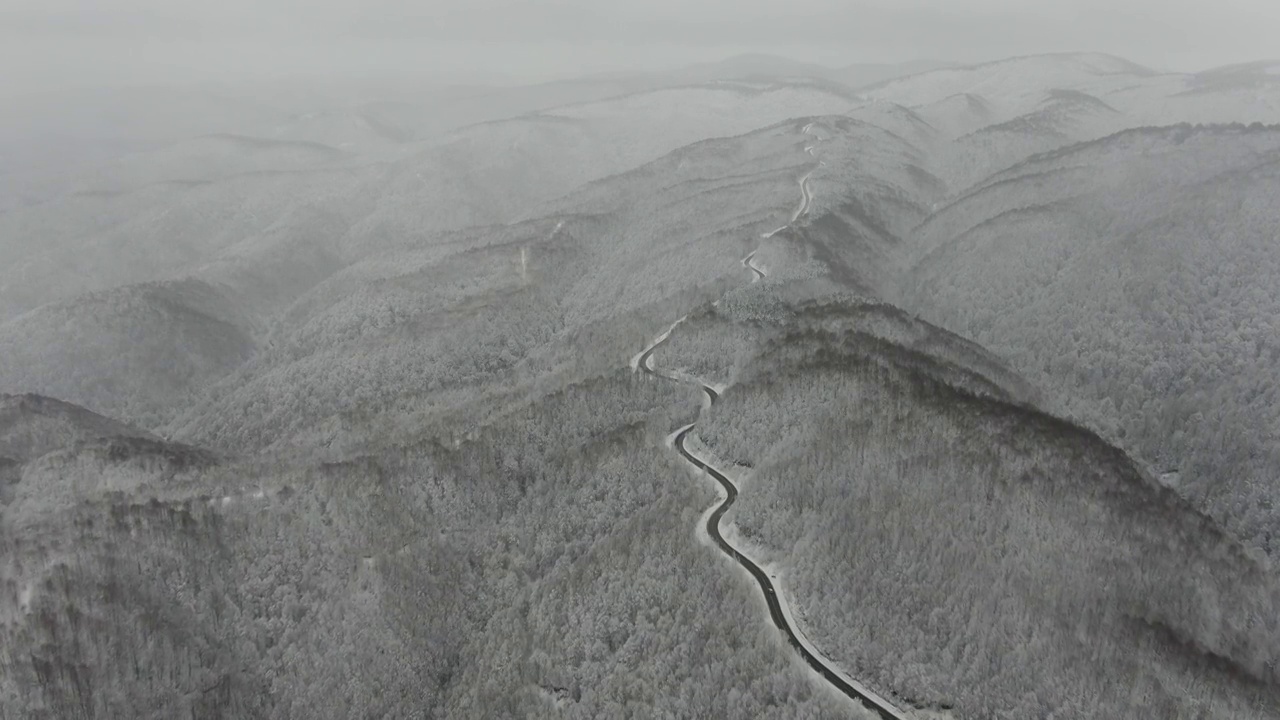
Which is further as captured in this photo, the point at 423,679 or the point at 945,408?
the point at 945,408

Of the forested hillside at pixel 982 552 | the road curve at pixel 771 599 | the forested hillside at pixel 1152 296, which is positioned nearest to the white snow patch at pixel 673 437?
the road curve at pixel 771 599

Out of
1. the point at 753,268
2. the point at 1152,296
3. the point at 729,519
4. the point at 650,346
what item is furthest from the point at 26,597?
the point at 1152,296

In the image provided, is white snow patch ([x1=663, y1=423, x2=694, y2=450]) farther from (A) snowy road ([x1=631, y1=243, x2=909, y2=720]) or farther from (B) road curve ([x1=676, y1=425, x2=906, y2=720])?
(B) road curve ([x1=676, y1=425, x2=906, y2=720])

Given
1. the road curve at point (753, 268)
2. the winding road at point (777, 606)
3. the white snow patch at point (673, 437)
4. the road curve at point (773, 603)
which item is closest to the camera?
the road curve at point (773, 603)

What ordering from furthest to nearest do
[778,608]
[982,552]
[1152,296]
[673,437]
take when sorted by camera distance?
[1152,296], [673,437], [982,552], [778,608]

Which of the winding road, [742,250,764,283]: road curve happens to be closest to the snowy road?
the winding road

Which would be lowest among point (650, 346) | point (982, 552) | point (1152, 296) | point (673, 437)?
point (650, 346)

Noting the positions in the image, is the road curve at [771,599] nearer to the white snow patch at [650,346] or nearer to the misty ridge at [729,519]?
the misty ridge at [729,519]

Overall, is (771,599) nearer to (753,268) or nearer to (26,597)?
(26,597)

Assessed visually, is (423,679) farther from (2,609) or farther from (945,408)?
(945,408)

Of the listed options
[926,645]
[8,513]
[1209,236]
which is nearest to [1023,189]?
[1209,236]

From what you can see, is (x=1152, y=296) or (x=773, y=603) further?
(x=1152, y=296)
